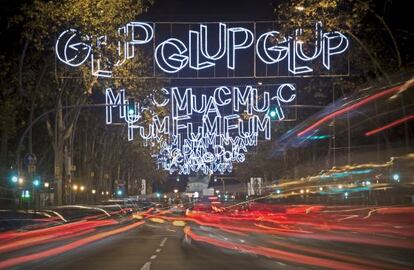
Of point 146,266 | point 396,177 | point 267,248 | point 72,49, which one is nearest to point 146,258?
point 146,266

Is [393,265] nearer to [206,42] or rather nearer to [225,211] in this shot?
[206,42]

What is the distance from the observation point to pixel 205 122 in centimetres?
6712

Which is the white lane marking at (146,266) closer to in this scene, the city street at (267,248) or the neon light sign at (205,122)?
the city street at (267,248)

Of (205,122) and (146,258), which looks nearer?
(146,258)

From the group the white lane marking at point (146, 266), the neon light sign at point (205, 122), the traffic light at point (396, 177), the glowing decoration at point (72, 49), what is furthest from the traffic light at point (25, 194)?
the white lane marking at point (146, 266)

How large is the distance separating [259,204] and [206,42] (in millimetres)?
14892

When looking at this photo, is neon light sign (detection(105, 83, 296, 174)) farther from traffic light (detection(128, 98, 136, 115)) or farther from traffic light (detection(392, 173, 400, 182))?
traffic light (detection(392, 173, 400, 182))

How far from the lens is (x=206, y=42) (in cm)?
3497

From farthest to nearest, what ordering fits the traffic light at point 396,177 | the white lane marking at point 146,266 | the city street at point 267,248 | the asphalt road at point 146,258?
the traffic light at point 396,177 < the asphalt road at point 146,258 < the city street at point 267,248 < the white lane marking at point 146,266

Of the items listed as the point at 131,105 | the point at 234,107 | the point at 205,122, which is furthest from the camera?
the point at 205,122

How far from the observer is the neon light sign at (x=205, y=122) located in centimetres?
4731

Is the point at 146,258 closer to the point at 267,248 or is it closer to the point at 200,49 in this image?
the point at 267,248

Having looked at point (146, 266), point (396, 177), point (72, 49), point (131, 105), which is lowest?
point (146, 266)

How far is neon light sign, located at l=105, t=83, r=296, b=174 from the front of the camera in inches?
1863
